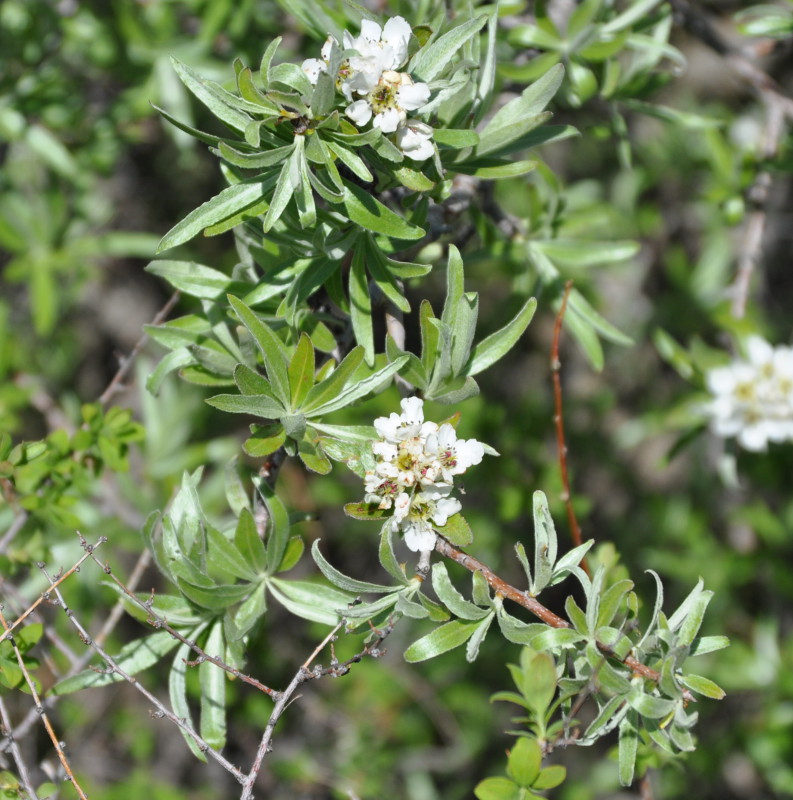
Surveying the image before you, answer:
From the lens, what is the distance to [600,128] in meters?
2.08

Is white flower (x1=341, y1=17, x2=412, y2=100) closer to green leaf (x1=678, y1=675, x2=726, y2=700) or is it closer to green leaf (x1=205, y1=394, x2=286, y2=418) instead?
green leaf (x1=205, y1=394, x2=286, y2=418)

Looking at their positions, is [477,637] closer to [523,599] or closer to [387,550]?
[523,599]

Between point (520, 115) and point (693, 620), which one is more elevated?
point (520, 115)

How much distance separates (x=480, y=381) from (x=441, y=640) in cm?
242

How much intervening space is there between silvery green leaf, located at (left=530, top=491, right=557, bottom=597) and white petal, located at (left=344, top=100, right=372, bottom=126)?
65 cm

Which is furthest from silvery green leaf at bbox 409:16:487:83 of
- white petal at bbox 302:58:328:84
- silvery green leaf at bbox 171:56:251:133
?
silvery green leaf at bbox 171:56:251:133

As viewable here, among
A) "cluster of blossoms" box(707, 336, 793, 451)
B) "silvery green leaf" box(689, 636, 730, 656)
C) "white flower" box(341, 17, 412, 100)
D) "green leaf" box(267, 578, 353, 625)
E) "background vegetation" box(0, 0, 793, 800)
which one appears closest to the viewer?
"white flower" box(341, 17, 412, 100)

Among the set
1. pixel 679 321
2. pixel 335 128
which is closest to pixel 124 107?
pixel 335 128

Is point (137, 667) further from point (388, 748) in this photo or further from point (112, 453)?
point (388, 748)

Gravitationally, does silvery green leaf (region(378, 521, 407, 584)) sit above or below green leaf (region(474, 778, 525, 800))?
above

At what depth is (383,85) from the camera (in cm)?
128

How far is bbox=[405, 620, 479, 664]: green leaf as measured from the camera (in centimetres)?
134

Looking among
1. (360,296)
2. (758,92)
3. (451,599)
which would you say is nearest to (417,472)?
(451,599)

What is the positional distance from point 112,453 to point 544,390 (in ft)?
7.02
